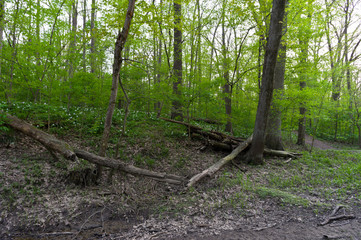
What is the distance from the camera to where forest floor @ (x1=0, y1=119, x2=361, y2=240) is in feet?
10.4

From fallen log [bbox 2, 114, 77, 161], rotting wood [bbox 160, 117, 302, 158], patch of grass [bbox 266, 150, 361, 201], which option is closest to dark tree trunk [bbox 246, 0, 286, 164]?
rotting wood [bbox 160, 117, 302, 158]

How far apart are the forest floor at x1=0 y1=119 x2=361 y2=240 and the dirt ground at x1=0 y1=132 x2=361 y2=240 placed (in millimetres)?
15

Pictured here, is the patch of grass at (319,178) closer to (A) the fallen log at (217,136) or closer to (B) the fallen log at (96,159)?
(A) the fallen log at (217,136)

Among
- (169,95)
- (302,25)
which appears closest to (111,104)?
(169,95)

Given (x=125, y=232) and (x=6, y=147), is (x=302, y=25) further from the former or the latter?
(x=6, y=147)

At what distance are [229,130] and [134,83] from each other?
654cm

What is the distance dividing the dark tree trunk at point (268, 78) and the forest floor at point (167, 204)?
1.10m

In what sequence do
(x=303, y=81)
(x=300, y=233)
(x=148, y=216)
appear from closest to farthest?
(x=300, y=233) → (x=148, y=216) → (x=303, y=81)

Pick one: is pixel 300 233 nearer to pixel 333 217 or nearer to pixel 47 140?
pixel 333 217

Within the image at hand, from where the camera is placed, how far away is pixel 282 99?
841cm

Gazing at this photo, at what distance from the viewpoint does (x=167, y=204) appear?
13.5ft

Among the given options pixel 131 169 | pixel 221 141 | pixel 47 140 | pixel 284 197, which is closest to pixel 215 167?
pixel 284 197

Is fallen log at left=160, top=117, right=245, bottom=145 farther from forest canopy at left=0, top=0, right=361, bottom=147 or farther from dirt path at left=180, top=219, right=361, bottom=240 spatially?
dirt path at left=180, top=219, right=361, bottom=240

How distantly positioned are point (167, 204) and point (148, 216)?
510 millimetres
